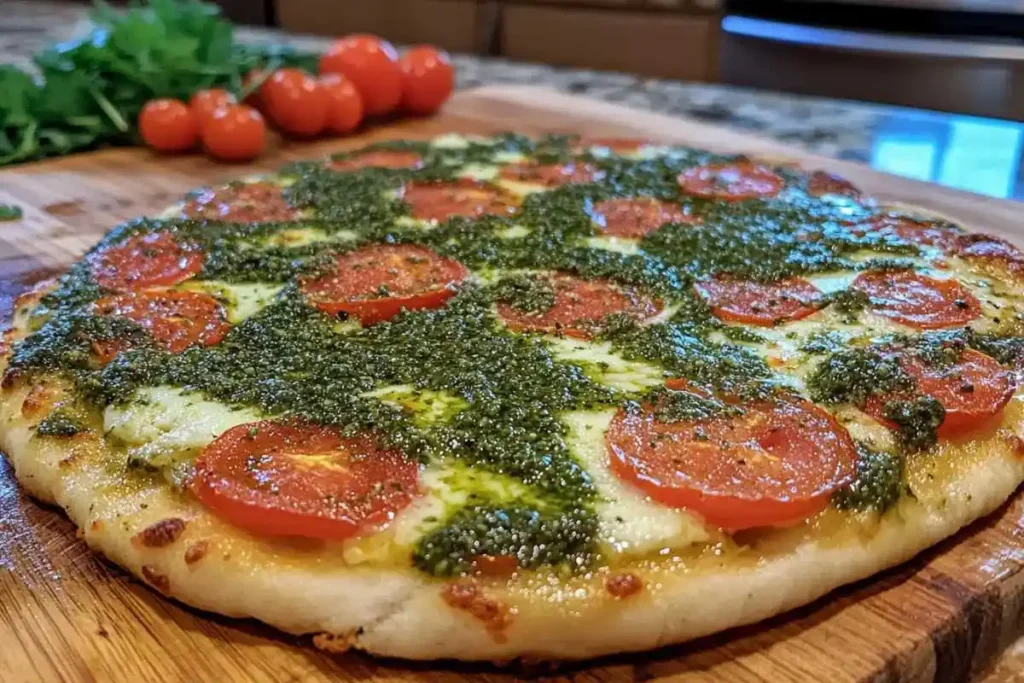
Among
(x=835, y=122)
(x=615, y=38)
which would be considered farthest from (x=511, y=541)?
(x=615, y=38)

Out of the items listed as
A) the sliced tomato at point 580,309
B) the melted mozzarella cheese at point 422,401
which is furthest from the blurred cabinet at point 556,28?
the melted mozzarella cheese at point 422,401

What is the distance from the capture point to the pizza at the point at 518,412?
1446 mm

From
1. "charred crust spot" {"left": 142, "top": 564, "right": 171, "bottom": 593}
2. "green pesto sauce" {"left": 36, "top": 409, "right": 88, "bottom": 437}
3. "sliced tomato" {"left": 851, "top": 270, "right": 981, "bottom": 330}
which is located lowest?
"charred crust spot" {"left": 142, "top": 564, "right": 171, "bottom": 593}

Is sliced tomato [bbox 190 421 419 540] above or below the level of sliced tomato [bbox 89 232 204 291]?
below

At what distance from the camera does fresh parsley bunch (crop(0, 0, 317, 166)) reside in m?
3.72

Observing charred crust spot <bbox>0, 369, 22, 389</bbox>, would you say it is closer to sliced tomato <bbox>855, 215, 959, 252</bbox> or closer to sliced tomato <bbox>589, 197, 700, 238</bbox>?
sliced tomato <bbox>589, 197, 700, 238</bbox>

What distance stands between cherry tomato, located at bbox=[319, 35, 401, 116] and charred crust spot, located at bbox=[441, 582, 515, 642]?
125 inches

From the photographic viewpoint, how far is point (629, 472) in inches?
62.0

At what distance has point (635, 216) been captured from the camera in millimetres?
2789

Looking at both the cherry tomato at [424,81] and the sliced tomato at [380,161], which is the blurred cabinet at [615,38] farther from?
the sliced tomato at [380,161]

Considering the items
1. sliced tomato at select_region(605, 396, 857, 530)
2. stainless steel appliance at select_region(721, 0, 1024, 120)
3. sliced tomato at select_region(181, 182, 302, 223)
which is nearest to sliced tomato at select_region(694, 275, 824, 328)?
sliced tomato at select_region(605, 396, 857, 530)

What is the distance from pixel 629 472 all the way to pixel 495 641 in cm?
35

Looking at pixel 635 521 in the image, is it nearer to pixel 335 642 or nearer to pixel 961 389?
pixel 335 642

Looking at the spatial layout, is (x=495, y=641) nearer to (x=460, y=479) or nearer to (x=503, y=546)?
(x=503, y=546)
